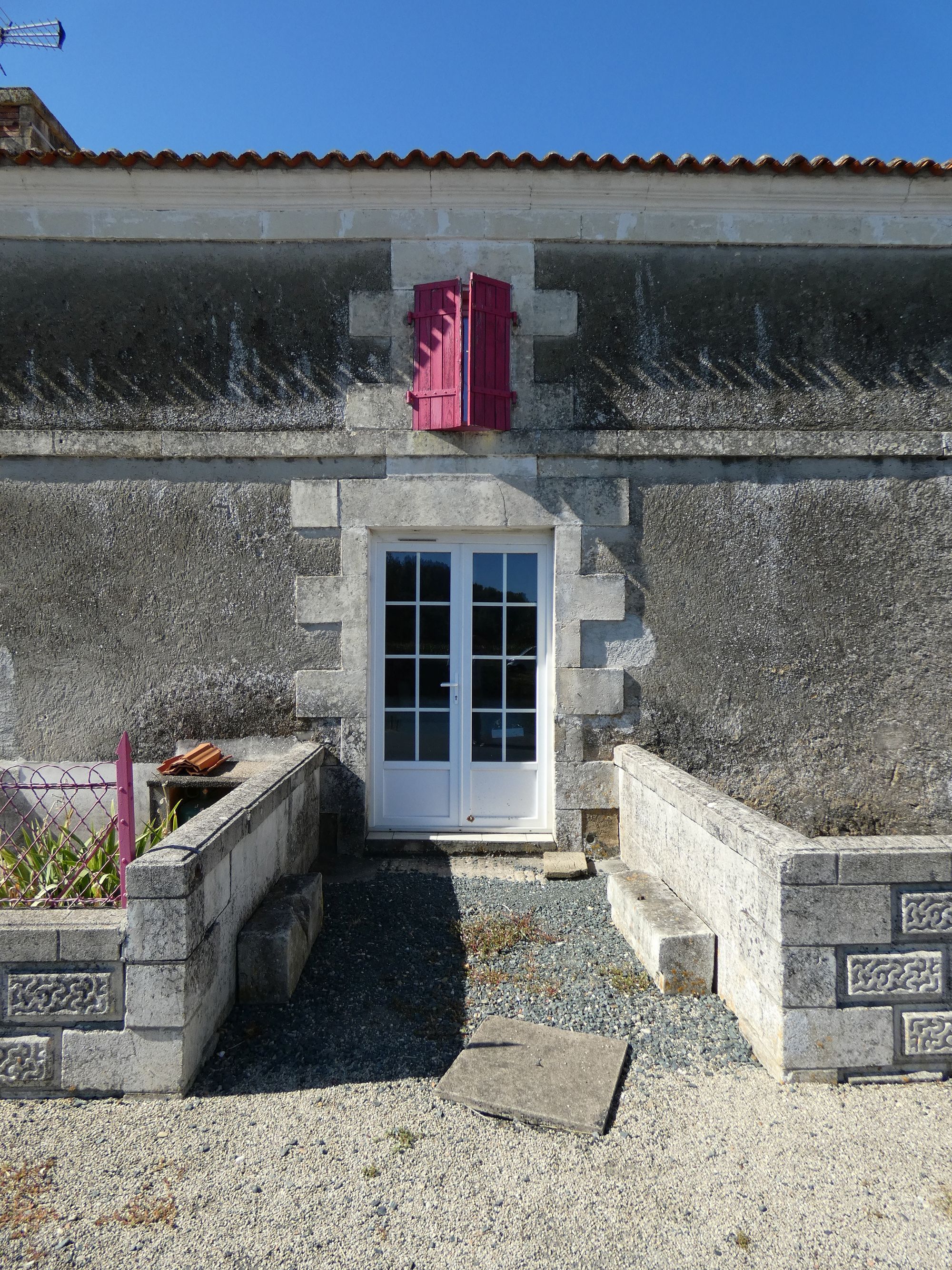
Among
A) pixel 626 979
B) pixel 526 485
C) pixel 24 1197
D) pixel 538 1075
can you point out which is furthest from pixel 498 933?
pixel 526 485

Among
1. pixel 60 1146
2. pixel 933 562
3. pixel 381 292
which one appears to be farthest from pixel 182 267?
pixel 933 562

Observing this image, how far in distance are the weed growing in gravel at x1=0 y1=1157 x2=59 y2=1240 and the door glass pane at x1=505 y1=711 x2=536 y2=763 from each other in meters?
3.31

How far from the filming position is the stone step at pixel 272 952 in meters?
3.08

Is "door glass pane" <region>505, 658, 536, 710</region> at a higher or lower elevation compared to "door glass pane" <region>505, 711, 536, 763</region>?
higher

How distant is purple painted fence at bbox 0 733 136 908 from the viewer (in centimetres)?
289

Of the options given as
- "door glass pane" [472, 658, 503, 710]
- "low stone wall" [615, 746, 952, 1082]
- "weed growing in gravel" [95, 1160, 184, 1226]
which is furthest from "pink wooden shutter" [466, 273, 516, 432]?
"weed growing in gravel" [95, 1160, 184, 1226]

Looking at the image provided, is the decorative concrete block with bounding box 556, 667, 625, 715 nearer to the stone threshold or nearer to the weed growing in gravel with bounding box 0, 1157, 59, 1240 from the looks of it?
the stone threshold

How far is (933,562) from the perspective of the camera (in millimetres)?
4898

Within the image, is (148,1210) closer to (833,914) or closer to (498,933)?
(498,933)

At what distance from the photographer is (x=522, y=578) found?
5102 mm

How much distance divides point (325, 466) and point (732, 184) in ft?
10.3

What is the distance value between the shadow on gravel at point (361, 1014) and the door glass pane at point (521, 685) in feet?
4.85

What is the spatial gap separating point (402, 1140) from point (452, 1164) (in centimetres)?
19

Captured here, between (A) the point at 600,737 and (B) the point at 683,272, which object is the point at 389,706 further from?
(B) the point at 683,272
